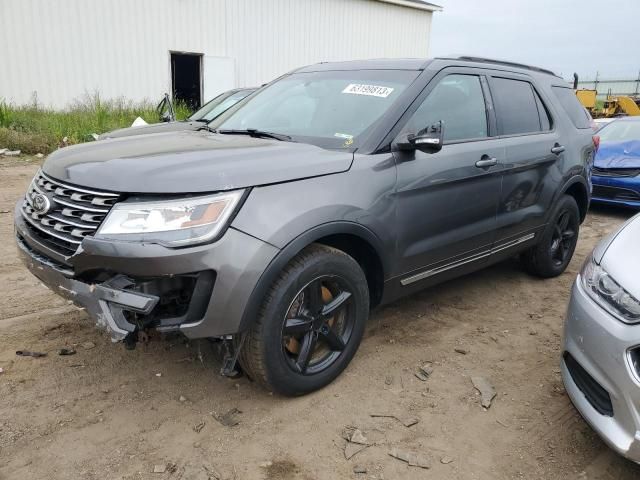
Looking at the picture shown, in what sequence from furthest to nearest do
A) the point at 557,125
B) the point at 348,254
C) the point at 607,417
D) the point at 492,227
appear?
the point at 557,125
the point at 492,227
the point at 348,254
the point at 607,417

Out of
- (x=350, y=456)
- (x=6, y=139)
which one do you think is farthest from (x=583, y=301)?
(x=6, y=139)

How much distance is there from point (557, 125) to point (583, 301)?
2471 millimetres

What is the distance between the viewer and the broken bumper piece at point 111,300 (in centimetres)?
221

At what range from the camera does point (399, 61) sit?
11.5 ft

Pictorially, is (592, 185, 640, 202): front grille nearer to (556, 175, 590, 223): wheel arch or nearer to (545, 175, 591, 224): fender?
(556, 175, 590, 223): wheel arch

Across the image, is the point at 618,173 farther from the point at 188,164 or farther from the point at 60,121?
the point at 60,121

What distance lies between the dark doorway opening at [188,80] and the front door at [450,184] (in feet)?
41.9

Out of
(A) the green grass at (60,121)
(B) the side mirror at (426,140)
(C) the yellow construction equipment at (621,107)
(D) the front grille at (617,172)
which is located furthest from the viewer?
(C) the yellow construction equipment at (621,107)

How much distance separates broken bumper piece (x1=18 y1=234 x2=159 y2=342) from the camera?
2.21 meters

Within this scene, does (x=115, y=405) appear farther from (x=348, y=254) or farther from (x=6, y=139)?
(x=6, y=139)

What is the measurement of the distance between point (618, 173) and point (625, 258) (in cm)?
613

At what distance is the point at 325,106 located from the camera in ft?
10.9

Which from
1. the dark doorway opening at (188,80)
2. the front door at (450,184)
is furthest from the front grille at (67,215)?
the dark doorway opening at (188,80)

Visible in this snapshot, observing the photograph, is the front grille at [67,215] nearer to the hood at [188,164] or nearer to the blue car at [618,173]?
the hood at [188,164]
